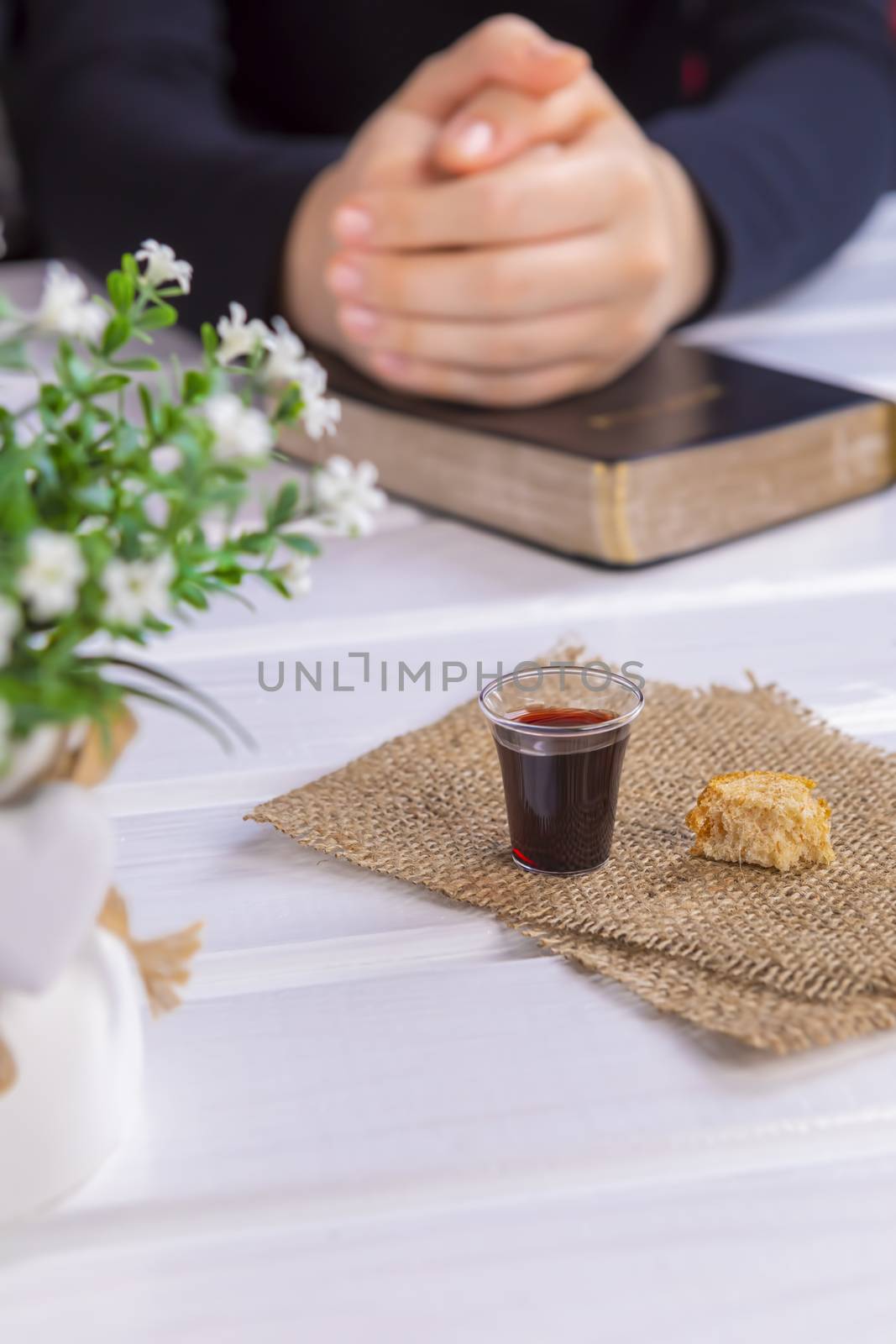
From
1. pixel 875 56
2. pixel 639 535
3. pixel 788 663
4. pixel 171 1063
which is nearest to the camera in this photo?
pixel 171 1063

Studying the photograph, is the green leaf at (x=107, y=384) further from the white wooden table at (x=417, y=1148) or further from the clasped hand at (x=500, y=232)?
the clasped hand at (x=500, y=232)

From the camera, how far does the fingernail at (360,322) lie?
3.86 ft

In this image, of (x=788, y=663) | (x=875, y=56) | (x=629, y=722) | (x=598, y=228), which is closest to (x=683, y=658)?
(x=788, y=663)

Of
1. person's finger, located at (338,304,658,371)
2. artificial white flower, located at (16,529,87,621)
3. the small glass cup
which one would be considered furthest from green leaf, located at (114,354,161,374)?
person's finger, located at (338,304,658,371)

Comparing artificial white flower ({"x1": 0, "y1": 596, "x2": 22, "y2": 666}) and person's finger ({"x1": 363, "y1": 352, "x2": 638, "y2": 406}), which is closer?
artificial white flower ({"x1": 0, "y1": 596, "x2": 22, "y2": 666})

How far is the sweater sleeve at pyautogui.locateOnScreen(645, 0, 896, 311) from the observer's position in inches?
56.9

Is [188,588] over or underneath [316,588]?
over

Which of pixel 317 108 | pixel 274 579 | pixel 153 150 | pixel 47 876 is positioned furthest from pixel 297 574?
pixel 317 108

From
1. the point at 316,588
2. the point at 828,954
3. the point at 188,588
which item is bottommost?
the point at 316,588

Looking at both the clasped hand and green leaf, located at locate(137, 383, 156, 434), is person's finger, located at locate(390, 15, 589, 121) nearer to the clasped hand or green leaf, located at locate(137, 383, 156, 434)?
the clasped hand

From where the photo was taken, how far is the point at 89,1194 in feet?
1.58

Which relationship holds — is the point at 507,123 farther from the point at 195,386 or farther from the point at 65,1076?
the point at 65,1076

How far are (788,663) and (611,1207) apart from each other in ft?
1.57

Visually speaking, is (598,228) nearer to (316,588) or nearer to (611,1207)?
(316,588)
